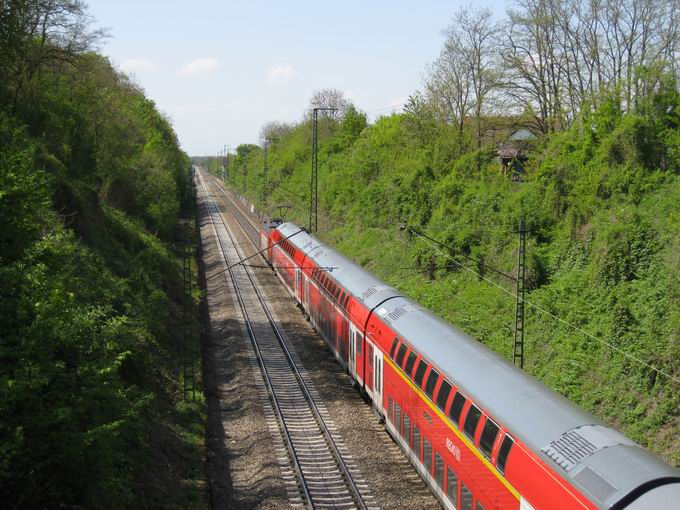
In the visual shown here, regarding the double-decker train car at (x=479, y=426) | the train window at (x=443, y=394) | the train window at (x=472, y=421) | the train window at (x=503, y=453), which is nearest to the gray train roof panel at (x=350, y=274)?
the double-decker train car at (x=479, y=426)

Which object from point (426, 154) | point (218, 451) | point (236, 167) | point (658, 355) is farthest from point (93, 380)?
point (236, 167)

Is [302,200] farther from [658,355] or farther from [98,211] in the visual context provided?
[658,355]

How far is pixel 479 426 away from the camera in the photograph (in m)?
11.3

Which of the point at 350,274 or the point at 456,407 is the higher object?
the point at 350,274

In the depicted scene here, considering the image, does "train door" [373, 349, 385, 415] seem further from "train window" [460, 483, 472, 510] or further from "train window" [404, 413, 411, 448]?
"train window" [460, 483, 472, 510]

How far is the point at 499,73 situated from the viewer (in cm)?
3506

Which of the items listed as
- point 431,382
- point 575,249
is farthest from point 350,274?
point 431,382

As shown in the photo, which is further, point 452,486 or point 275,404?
point 275,404

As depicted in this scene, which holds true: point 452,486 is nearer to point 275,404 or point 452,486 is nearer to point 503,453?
point 503,453

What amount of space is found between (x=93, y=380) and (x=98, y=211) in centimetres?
2529

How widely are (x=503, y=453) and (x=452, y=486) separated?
271cm

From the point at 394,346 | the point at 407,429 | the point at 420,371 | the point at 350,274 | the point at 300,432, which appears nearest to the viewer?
the point at 420,371

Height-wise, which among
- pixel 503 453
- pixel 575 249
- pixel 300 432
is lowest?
pixel 300 432

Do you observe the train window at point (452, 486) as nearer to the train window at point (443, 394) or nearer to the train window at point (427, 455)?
the train window at point (427, 455)
